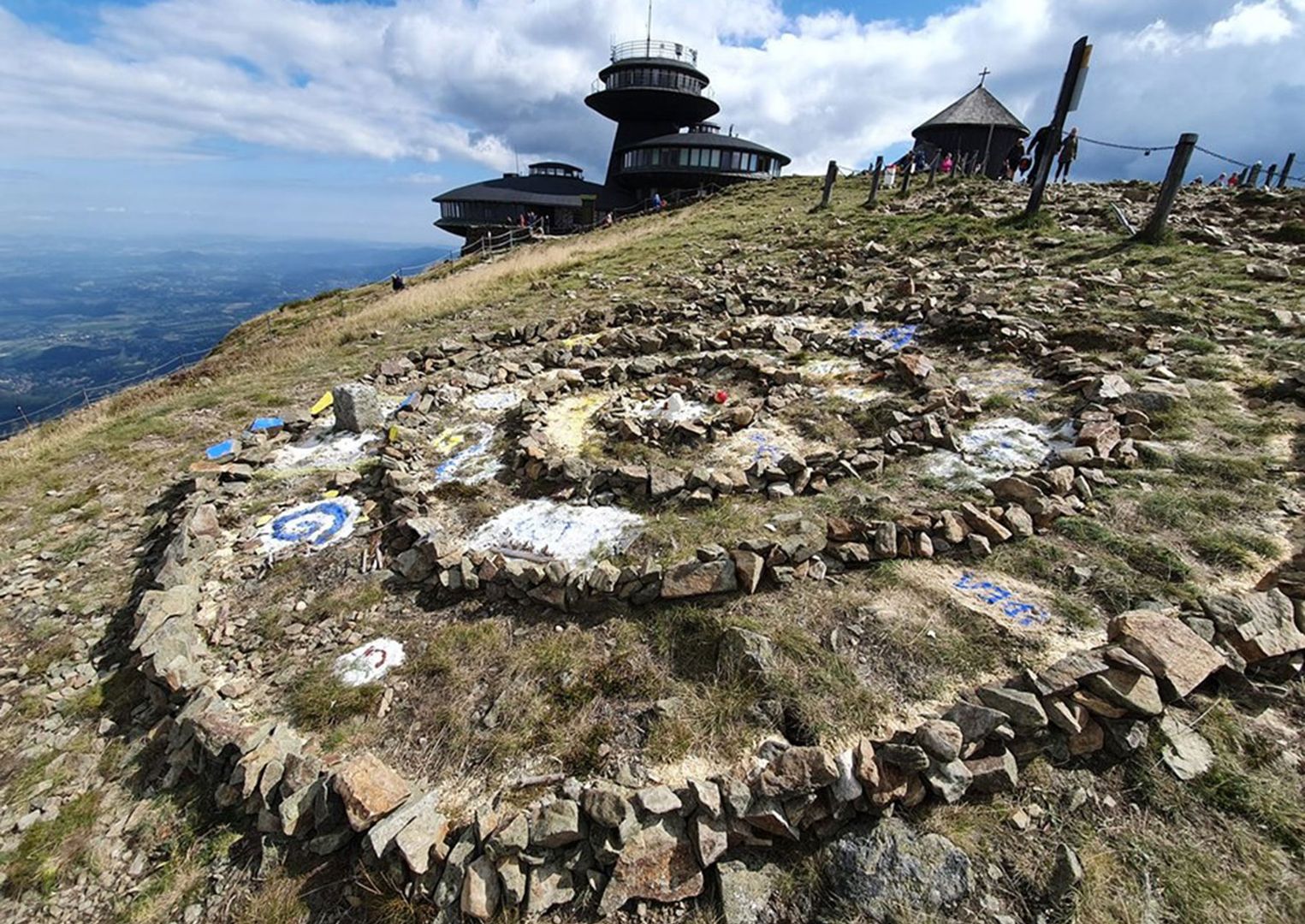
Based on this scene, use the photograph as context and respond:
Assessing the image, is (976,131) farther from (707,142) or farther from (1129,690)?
(1129,690)

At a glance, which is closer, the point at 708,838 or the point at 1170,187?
the point at 708,838

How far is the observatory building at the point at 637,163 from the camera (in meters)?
50.2

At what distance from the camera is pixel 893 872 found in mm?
3326

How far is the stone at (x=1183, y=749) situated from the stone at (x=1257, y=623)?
0.82 meters

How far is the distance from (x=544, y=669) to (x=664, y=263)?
61.2ft

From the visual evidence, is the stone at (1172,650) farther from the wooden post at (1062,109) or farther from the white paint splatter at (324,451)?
the wooden post at (1062,109)

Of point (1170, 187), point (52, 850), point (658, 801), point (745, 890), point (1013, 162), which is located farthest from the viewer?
point (1013, 162)

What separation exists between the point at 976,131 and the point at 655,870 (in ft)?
169

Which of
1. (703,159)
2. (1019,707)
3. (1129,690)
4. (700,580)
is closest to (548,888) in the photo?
(700,580)

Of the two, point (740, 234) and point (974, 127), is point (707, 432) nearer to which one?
point (740, 234)

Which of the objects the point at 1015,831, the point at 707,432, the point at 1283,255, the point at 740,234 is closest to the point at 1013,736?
the point at 1015,831

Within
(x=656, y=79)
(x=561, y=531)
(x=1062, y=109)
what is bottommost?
(x=561, y=531)

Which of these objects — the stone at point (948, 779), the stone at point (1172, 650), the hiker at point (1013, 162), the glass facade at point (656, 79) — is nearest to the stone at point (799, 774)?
the stone at point (948, 779)

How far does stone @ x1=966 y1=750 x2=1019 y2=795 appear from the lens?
354cm
